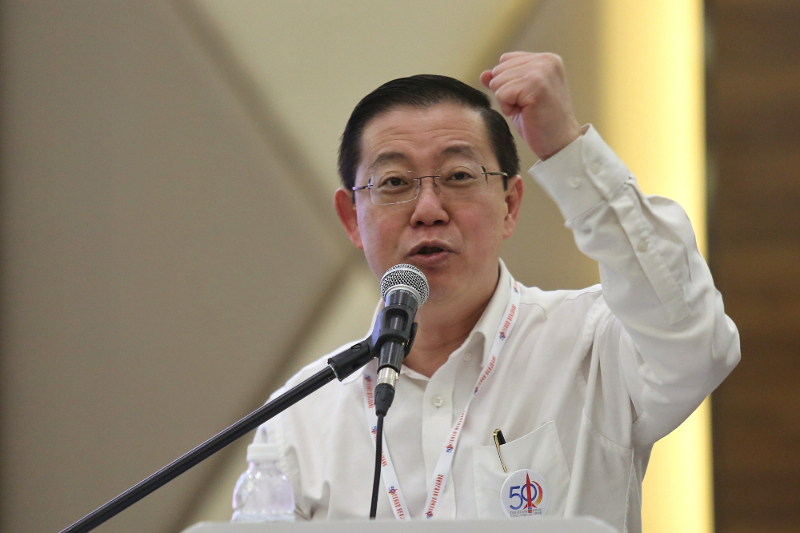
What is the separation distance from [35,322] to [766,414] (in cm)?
199

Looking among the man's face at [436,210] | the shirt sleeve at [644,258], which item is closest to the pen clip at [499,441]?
Result: the man's face at [436,210]

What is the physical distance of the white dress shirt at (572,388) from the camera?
1.11 m

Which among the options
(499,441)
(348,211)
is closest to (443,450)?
(499,441)

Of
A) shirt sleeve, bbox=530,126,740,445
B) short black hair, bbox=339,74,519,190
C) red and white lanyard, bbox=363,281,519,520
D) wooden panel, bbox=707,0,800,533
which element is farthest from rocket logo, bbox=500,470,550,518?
wooden panel, bbox=707,0,800,533

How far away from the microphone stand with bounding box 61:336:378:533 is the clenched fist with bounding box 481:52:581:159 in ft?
1.42

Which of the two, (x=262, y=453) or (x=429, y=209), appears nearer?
(x=262, y=453)

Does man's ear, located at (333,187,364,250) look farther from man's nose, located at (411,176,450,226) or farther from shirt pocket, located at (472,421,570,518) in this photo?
shirt pocket, located at (472,421,570,518)

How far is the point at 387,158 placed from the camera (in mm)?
1546

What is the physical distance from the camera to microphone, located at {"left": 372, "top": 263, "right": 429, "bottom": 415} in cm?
82

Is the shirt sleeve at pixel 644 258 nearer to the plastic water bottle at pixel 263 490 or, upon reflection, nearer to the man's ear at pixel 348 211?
the plastic water bottle at pixel 263 490

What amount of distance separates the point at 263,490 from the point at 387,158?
0.73m

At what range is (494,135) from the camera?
1621 millimetres

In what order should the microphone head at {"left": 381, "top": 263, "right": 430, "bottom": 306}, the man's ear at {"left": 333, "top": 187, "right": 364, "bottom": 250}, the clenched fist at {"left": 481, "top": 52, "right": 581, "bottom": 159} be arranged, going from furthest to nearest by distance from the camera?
the man's ear at {"left": 333, "top": 187, "right": 364, "bottom": 250}
the clenched fist at {"left": 481, "top": 52, "right": 581, "bottom": 159}
the microphone head at {"left": 381, "top": 263, "right": 430, "bottom": 306}

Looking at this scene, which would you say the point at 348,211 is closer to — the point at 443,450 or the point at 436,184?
the point at 436,184
